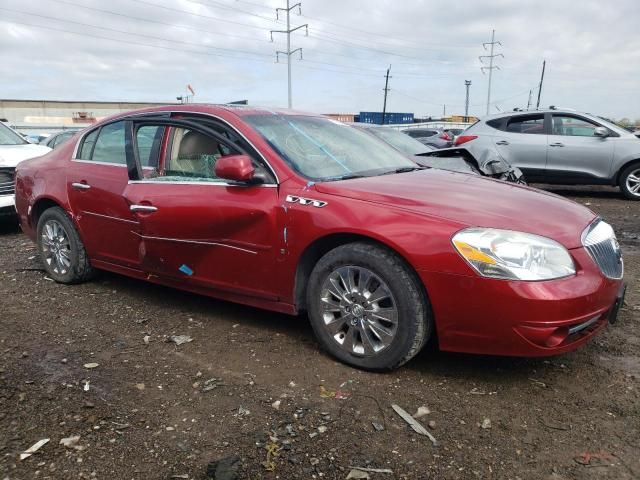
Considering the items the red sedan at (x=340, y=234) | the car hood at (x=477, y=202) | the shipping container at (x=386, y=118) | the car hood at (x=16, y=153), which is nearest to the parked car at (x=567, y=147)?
the car hood at (x=477, y=202)

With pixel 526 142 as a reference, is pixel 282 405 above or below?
below

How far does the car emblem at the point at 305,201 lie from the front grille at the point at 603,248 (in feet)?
4.79

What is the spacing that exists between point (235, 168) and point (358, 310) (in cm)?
114

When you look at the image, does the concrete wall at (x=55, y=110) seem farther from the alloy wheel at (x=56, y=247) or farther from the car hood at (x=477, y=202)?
the car hood at (x=477, y=202)

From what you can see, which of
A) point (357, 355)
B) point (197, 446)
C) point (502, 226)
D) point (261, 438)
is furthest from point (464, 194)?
point (197, 446)

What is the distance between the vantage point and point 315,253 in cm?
337

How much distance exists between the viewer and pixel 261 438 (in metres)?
2.56

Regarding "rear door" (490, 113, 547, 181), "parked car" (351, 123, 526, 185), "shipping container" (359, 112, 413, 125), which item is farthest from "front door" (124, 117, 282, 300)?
"shipping container" (359, 112, 413, 125)

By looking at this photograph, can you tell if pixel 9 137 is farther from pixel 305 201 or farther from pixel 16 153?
pixel 305 201

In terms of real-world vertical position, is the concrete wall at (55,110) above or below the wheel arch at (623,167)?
above

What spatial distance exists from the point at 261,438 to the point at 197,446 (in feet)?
0.95

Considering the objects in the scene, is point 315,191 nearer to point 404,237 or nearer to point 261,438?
point 404,237

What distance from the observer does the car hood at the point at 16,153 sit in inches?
290

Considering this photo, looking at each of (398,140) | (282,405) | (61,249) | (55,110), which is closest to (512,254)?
(282,405)
